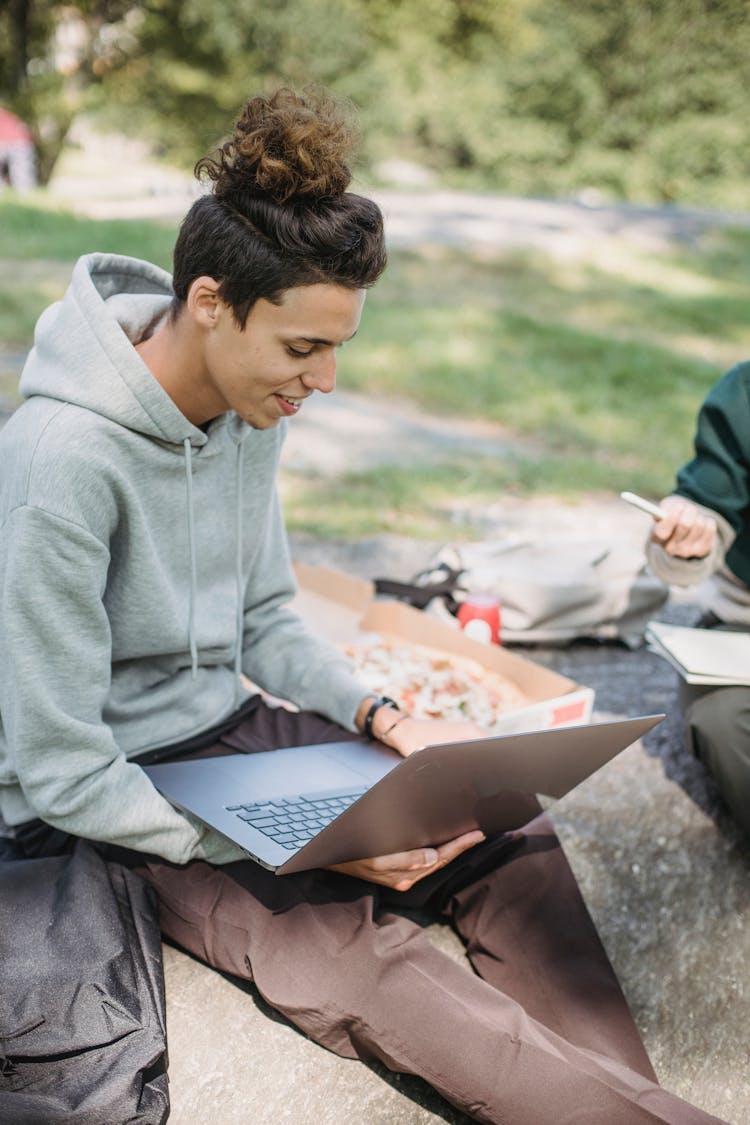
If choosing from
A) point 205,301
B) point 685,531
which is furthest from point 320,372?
point 685,531

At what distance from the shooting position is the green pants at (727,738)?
7.18 ft

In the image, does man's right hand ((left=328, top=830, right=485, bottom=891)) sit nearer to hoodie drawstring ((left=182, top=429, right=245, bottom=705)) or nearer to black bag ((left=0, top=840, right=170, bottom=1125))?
black bag ((left=0, top=840, right=170, bottom=1125))

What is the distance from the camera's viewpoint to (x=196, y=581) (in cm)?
195

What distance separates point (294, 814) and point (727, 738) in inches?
37.8

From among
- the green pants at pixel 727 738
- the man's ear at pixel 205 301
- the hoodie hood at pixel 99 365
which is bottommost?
the green pants at pixel 727 738

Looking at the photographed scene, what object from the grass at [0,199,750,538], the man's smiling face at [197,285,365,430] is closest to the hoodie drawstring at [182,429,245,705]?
the man's smiling face at [197,285,365,430]

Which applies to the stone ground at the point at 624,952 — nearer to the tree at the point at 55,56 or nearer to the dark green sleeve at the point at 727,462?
the dark green sleeve at the point at 727,462

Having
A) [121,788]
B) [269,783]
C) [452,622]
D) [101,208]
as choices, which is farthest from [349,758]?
[101,208]

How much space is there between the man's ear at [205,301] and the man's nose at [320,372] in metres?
0.16

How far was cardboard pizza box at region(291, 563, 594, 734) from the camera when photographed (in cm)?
260

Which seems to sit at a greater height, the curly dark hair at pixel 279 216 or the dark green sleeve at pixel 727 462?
the curly dark hair at pixel 279 216

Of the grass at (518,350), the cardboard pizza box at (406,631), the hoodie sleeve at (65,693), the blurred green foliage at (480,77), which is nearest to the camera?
the hoodie sleeve at (65,693)

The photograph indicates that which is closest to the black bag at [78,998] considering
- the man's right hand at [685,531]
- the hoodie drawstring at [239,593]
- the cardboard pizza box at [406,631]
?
the hoodie drawstring at [239,593]

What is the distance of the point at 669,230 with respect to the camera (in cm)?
1105
